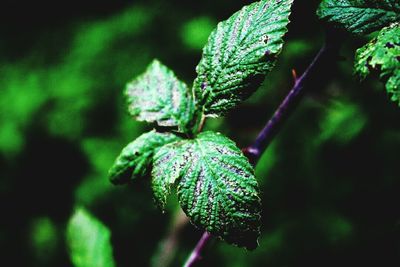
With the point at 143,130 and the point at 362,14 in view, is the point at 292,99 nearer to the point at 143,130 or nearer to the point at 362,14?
the point at 362,14

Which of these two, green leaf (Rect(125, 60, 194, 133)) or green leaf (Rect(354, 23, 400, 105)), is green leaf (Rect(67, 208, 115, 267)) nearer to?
green leaf (Rect(125, 60, 194, 133))

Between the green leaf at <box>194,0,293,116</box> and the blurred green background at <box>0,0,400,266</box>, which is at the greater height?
the green leaf at <box>194,0,293,116</box>

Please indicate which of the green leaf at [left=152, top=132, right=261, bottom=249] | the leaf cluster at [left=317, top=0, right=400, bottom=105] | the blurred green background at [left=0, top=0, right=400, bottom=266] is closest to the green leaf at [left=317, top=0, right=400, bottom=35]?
the leaf cluster at [left=317, top=0, right=400, bottom=105]

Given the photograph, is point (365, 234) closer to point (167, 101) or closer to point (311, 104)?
point (311, 104)

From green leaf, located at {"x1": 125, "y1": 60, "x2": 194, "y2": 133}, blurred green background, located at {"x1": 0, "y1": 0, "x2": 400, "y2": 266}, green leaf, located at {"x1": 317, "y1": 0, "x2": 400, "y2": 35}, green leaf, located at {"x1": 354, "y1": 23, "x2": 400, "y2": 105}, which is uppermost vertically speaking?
green leaf, located at {"x1": 317, "y1": 0, "x2": 400, "y2": 35}

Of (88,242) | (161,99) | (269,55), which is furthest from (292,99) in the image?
(88,242)

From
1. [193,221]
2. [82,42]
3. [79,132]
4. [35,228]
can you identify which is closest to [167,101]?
[193,221]
